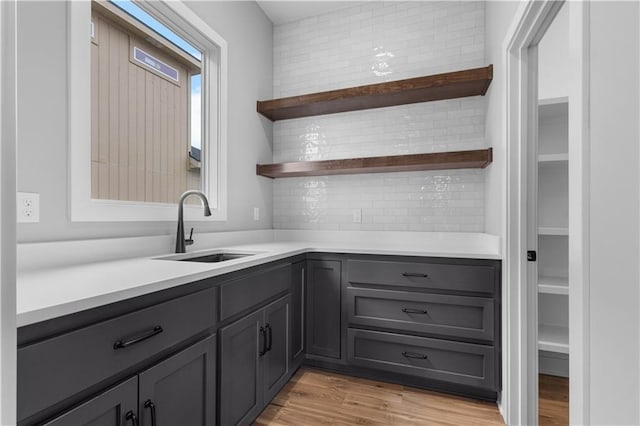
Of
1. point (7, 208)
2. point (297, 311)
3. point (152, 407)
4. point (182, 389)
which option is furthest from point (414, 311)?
point (7, 208)

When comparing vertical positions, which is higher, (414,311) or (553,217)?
(553,217)

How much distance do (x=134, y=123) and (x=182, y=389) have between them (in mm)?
1460

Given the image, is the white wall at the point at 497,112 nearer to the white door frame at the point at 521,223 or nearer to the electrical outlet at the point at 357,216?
the white door frame at the point at 521,223

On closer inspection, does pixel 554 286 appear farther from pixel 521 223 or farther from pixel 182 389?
pixel 182 389

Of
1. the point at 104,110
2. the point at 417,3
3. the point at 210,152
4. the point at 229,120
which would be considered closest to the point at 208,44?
the point at 229,120

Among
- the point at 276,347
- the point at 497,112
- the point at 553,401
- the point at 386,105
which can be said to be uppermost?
the point at 386,105

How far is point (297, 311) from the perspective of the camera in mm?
2115

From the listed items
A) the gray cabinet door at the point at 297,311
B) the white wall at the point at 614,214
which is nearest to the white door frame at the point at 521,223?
the white wall at the point at 614,214

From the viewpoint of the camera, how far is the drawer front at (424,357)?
1858mm

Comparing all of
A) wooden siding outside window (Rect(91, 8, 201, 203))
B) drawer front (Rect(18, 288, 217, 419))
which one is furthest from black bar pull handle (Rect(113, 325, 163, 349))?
wooden siding outside window (Rect(91, 8, 201, 203))

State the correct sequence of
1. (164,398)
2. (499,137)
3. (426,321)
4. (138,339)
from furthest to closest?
(426,321), (499,137), (164,398), (138,339)

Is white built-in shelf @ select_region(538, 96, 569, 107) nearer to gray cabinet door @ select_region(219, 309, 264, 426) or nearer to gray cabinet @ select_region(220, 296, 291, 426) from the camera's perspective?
gray cabinet @ select_region(220, 296, 291, 426)

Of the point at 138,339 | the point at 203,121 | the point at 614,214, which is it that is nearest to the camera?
the point at 614,214

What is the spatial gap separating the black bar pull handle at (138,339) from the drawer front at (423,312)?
4.34 feet
